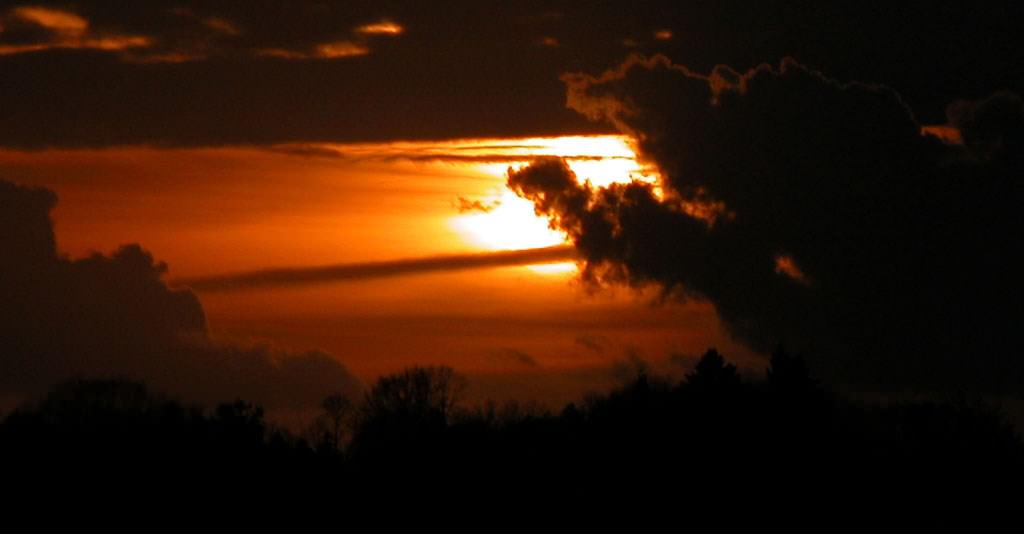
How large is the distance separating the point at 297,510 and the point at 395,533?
5612 millimetres

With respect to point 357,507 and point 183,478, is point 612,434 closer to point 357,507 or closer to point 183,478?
point 357,507

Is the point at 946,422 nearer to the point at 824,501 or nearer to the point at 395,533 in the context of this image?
the point at 824,501

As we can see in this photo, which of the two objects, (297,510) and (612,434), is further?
(612,434)

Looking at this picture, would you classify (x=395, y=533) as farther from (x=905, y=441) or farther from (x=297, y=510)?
(x=905, y=441)

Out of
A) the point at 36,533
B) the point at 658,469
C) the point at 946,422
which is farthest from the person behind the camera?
the point at 946,422

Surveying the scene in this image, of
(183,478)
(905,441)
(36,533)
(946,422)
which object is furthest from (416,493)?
(946,422)

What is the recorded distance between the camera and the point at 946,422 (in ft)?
438

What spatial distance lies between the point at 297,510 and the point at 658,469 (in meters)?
20.3

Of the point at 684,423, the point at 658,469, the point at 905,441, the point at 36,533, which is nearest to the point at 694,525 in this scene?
the point at 658,469

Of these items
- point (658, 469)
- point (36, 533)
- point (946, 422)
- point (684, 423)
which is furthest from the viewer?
point (946, 422)

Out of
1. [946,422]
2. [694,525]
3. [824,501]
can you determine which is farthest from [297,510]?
[946,422]

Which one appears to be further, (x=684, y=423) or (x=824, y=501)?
(x=684, y=423)

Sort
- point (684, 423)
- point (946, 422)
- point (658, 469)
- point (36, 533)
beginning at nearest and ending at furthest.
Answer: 1. point (36, 533)
2. point (658, 469)
3. point (684, 423)
4. point (946, 422)

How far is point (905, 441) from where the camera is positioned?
124 meters
